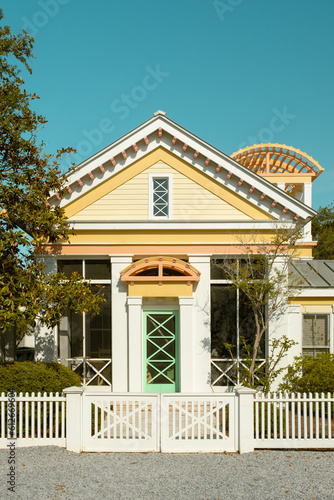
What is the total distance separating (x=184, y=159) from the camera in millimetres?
14227

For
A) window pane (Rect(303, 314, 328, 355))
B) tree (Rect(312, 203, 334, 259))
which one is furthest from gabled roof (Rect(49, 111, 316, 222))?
tree (Rect(312, 203, 334, 259))

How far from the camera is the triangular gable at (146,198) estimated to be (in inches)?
560

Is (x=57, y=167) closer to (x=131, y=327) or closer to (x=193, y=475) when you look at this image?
(x=131, y=327)

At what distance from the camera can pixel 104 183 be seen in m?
14.3

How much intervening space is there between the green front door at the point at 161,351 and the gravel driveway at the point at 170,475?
14.4ft

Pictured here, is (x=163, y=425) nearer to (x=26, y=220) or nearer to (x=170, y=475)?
(x=170, y=475)

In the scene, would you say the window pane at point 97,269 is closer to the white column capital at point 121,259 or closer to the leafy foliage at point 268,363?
the white column capital at point 121,259

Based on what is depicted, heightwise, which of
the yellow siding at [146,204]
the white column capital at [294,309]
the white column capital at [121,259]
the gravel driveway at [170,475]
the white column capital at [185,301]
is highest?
the yellow siding at [146,204]

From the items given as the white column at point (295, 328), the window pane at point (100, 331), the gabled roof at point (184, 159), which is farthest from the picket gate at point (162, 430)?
the gabled roof at point (184, 159)

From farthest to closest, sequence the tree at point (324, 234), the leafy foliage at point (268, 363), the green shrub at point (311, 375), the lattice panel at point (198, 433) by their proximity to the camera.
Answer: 1. the tree at point (324, 234)
2. the leafy foliage at point (268, 363)
3. the green shrub at point (311, 375)
4. the lattice panel at point (198, 433)

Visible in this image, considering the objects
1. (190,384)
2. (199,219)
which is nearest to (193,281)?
(199,219)

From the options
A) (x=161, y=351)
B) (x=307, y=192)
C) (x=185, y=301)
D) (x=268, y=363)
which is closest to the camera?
(x=185, y=301)

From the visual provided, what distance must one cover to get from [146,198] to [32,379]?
20.0ft

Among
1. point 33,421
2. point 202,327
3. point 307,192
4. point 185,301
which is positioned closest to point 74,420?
point 33,421
